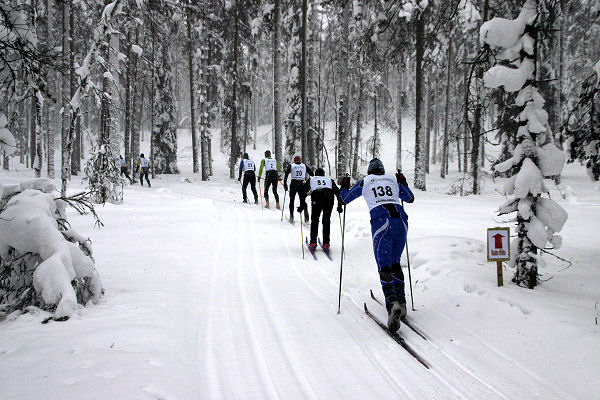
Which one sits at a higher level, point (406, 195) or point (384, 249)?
point (406, 195)

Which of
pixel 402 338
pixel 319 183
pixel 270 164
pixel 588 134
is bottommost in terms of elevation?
pixel 402 338

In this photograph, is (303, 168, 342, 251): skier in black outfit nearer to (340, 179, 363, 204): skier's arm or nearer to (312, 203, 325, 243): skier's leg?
(312, 203, 325, 243): skier's leg

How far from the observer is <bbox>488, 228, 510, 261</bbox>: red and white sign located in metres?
5.04

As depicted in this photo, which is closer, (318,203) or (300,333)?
(300,333)

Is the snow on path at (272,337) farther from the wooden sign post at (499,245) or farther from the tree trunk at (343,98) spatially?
the tree trunk at (343,98)

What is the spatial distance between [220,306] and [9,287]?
8.00ft

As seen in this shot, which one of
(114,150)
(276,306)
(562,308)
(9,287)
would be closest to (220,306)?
(276,306)

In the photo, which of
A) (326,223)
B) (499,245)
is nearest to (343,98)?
(326,223)

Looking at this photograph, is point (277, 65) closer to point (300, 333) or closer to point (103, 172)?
point (103, 172)

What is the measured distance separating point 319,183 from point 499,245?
4.62 metres

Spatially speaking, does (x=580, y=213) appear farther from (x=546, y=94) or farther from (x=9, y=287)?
(x=9, y=287)

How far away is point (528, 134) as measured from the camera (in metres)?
5.01

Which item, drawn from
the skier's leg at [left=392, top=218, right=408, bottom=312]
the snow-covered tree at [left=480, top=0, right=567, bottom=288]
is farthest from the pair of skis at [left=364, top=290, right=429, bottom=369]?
the snow-covered tree at [left=480, top=0, right=567, bottom=288]

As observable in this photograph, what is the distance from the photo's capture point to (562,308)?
438 centimetres
